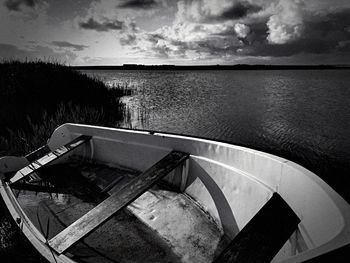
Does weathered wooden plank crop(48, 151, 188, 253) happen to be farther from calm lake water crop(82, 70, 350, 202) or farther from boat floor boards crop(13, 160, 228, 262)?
calm lake water crop(82, 70, 350, 202)

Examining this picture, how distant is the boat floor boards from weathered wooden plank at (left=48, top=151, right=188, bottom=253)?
10 centimetres

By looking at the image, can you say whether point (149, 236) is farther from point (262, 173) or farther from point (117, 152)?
point (117, 152)

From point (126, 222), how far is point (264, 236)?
1711 millimetres

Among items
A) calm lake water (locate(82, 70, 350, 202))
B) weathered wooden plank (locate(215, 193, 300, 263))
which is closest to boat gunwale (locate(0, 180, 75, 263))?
weathered wooden plank (locate(215, 193, 300, 263))

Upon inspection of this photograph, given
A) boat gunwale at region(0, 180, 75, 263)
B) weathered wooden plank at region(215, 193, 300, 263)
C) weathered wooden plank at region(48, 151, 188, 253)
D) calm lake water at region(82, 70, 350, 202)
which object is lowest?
calm lake water at region(82, 70, 350, 202)

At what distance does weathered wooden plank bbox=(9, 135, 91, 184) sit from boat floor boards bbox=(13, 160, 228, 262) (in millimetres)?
250

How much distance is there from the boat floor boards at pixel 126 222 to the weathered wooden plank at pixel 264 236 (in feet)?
2.66

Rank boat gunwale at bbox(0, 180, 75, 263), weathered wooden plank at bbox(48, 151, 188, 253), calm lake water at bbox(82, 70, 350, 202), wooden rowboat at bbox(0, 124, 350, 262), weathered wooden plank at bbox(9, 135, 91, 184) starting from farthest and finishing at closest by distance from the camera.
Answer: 1. calm lake water at bbox(82, 70, 350, 202)
2. weathered wooden plank at bbox(9, 135, 91, 184)
3. weathered wooden plank at bbox(48, 151, 188, 253)
4. boat gunwale at bbox(0, 180, 75, 263)
5. wooden rowboat at bbox(0, 124, 350, 262)

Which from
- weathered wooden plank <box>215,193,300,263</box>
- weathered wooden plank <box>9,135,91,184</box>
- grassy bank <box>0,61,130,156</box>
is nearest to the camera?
weathered wooden plank <box>215,193,300,263</box>

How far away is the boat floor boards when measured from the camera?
7.60 feet

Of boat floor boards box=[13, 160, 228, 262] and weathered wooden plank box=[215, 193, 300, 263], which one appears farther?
boat floor boards box=[13, 160, 228, 262]

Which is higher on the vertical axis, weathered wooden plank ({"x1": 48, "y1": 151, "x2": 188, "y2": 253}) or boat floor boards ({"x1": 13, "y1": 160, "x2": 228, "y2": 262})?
weathered wooden plank ({"x1": 48, "y1": 151, "x2": 188, "y2": 253})

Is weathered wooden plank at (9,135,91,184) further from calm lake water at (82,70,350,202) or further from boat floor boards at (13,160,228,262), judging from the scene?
calm lake water at (82,70,350,202)

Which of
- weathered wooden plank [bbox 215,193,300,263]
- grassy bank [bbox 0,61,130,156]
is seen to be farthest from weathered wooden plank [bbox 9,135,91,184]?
grassy bank [bbox 0,61,130,156]
